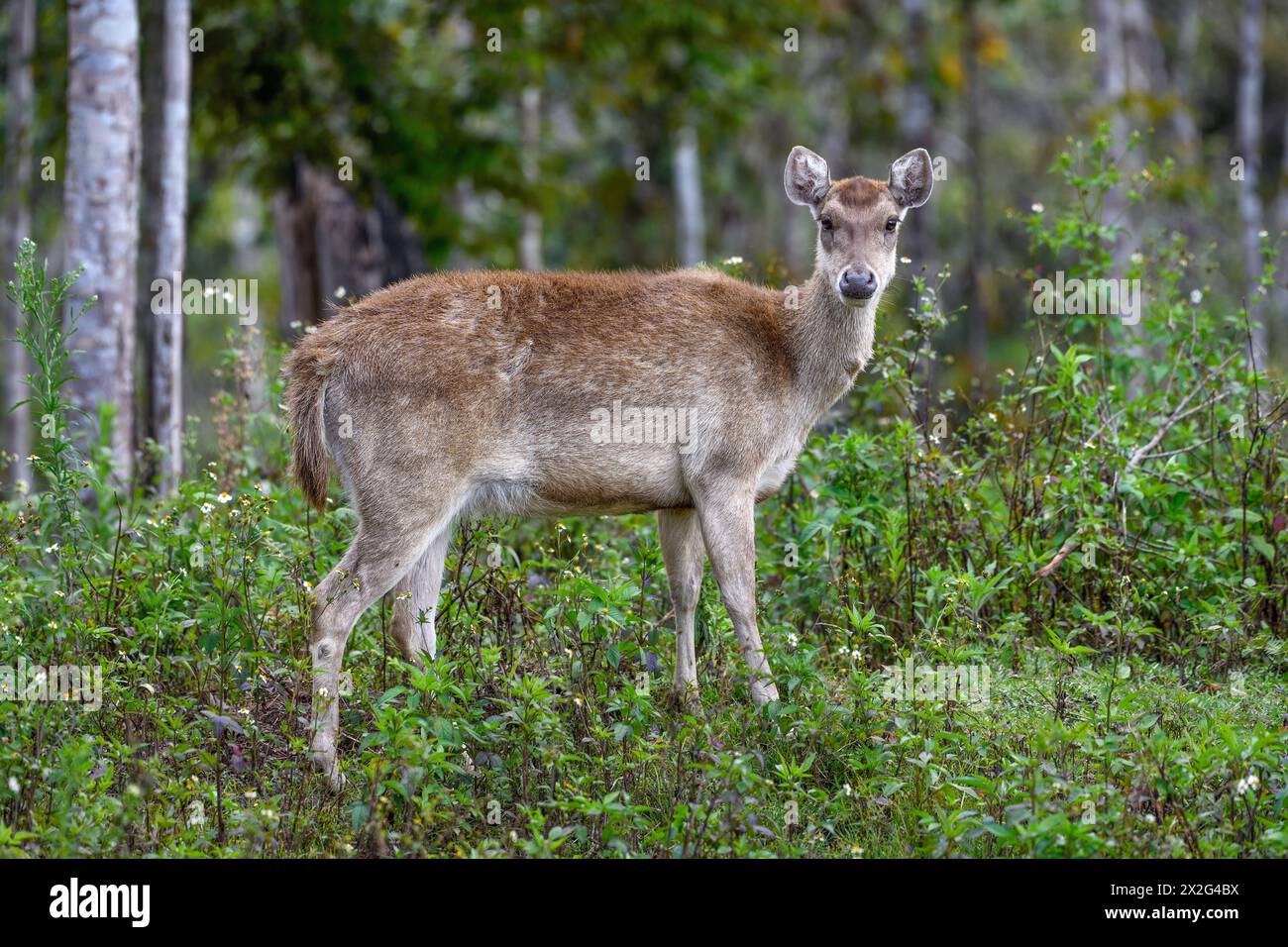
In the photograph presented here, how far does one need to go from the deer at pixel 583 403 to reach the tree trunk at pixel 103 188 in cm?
346

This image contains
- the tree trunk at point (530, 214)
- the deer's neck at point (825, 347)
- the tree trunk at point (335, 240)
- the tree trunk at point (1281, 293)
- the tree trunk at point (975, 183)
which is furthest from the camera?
the tree trunk at point (975, 183)

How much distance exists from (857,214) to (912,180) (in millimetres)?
528

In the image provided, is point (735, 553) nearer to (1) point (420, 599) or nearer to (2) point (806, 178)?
(1) point (420, 599)

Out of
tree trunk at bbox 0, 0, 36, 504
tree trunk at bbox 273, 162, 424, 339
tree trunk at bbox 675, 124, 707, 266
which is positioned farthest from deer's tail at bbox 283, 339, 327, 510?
tree trunk at bbox 675, 124, 707, 266

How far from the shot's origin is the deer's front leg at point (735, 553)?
7.96 m

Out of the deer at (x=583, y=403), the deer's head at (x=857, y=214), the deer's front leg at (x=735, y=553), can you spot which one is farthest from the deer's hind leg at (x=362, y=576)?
the deer's head at (x=857, y=214)

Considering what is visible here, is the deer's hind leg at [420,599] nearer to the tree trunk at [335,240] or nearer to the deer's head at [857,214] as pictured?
the deer's head at [857,214]

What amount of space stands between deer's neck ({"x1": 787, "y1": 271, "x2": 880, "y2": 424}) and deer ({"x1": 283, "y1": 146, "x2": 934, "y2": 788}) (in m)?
0.01

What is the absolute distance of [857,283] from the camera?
314 inches

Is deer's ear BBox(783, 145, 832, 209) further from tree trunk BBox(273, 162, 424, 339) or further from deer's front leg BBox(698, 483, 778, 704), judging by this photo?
tree trunk BBox(273, 162, 424, 339)
